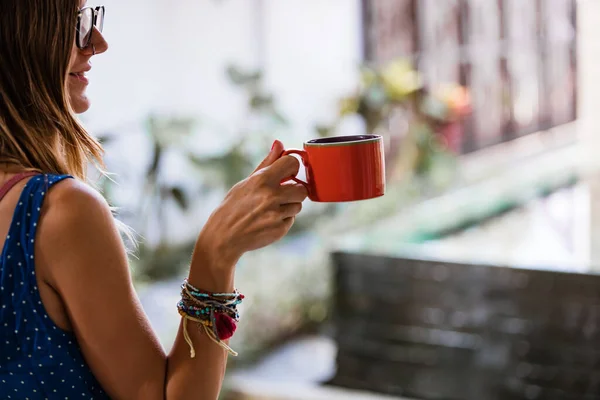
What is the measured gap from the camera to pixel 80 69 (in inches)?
40.9

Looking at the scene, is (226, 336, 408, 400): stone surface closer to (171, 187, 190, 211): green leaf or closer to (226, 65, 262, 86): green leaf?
(171, 187, 190, 211): green leaf

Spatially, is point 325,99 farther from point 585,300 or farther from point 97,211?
point 97,211

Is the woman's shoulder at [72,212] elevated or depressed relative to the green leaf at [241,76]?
depressed

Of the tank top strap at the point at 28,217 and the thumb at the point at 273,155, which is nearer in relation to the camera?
the tank top strap at the point at 28,217

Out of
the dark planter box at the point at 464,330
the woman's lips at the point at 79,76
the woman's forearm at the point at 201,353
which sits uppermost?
the woman's lips at the point at 79,76

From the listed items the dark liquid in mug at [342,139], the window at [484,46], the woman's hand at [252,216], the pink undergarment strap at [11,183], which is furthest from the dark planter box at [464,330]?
the window at [484,46]

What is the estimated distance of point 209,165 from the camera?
3.58 meters

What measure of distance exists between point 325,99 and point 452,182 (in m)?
1.16

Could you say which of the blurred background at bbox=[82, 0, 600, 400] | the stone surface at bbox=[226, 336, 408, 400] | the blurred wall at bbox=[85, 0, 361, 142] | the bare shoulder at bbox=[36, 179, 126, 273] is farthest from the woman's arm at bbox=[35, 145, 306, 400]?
the blurred wall at bbox=[85, 0, 361, 142]

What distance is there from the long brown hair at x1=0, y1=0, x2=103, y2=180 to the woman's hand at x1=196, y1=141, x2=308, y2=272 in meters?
0.20

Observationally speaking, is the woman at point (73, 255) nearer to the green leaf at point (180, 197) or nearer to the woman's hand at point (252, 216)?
the woman's hand at point (252, 216)

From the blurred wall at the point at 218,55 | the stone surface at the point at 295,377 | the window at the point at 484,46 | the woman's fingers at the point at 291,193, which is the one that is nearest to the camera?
the woman's fingers at the point at 291,193

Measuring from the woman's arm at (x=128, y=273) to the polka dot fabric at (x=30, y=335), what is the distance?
0.04 ft

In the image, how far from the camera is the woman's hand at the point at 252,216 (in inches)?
39.2
